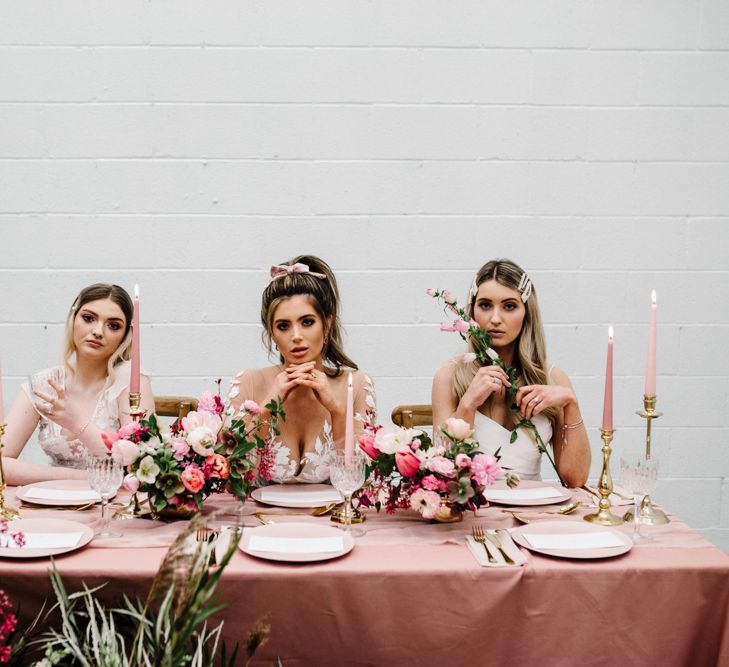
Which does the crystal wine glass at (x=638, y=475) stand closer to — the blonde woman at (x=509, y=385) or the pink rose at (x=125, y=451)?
the blonde woman at (x=509, y=385)

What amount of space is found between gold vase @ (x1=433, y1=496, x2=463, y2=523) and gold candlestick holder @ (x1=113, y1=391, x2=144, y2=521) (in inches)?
28.8

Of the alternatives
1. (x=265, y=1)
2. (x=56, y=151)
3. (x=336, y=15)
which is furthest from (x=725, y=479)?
(x=56, y=151)

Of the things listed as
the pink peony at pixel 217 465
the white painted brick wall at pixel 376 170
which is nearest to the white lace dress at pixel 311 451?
the pink peony at pixel 217 465

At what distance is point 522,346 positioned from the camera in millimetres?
2502

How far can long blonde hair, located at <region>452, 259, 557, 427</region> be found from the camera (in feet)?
8.11

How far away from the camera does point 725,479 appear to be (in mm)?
3291

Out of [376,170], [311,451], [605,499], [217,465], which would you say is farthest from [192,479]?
[376,170]

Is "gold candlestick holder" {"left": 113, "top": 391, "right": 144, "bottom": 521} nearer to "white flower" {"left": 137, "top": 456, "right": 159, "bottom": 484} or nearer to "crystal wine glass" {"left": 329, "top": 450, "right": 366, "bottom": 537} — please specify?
"white flower" {"left": 137, "top": 456, "right": 159, "bottom": 484}

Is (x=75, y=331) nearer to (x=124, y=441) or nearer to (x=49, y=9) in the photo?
(x=124, y=441)

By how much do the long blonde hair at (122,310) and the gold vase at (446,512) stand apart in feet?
4.53

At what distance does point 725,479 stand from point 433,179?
188cm

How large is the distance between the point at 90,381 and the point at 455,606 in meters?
1.66

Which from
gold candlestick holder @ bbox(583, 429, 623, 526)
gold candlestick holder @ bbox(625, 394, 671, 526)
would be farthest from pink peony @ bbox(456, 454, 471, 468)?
gold candlestick holder @ bbox(625, 394, 671, 526)

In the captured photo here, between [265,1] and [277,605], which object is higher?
[265,1]
